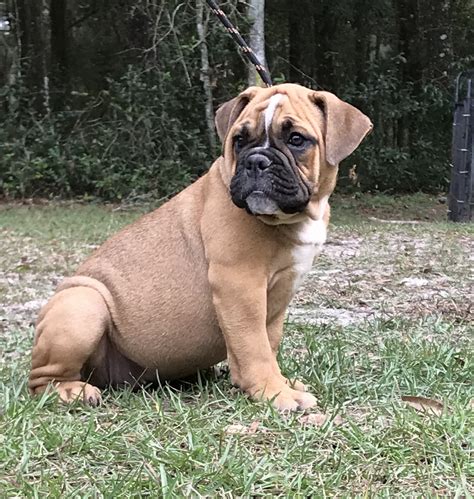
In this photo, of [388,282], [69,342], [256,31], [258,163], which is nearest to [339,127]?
[258,163]

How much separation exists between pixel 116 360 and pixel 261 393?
2.60 ft

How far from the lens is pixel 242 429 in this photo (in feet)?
10.0

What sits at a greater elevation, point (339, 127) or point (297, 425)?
point (339, 127)

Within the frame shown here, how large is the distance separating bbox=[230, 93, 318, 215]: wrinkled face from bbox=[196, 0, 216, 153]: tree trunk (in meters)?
11.0

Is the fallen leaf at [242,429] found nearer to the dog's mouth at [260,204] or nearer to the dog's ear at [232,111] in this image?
the dog's mouth at [260,204]

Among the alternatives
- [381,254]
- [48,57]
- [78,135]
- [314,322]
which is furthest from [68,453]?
[48,57]

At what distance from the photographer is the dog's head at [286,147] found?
3.27 meters

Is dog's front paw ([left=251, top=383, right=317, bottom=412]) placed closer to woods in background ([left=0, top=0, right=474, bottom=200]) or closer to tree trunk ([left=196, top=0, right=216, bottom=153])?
woods in background ([left=0, top=0, right=474, bottom=200])

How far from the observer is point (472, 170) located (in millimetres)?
13039

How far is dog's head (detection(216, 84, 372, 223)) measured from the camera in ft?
10.7

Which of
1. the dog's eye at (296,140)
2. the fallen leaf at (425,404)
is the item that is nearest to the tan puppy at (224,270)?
the dog's eye at (296,140)

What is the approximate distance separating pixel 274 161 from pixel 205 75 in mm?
12321

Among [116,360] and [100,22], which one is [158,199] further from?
[116,360]

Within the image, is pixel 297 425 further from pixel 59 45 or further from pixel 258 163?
pixel 59 45
